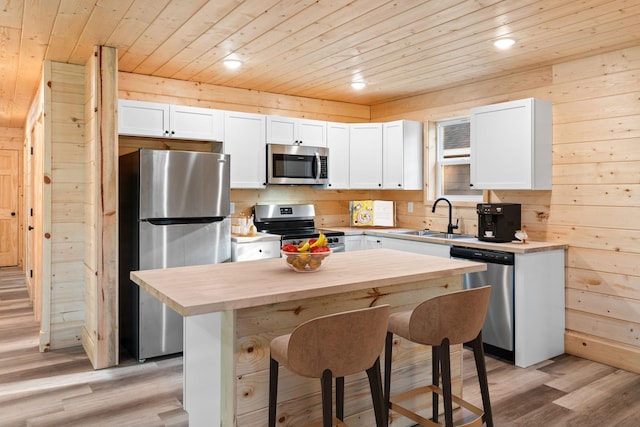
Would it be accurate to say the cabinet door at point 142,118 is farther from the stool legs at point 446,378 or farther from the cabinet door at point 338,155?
the stool legs at point 446,378

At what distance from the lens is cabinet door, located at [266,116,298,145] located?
481 cm

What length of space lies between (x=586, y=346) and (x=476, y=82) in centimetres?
254

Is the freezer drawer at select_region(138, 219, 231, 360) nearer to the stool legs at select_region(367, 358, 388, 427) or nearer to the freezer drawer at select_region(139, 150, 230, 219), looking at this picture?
the freezer drawer at select_region(139, 150, 230, 219)

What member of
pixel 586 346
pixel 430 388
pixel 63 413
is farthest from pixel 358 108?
pixel 63 413

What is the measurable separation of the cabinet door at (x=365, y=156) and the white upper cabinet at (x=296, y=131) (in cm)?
38

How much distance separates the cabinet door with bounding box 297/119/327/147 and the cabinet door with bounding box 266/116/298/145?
76 millimetres

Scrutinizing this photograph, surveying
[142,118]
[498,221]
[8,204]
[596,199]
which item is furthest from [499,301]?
[8,204]

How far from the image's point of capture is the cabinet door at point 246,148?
4582mm

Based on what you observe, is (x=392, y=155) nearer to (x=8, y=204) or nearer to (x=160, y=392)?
(x=160, y=392)

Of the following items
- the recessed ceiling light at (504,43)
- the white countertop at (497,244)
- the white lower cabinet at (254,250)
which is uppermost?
the recessed ceiling light at (504,43)

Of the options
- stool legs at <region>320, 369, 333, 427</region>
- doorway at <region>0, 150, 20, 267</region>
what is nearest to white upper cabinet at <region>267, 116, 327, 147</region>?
stool legs at <region>320, 369, 333, 427</region>

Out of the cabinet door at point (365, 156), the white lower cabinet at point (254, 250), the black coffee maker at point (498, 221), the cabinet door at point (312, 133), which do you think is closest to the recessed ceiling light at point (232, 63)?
the cabinet door at point (312, 133)

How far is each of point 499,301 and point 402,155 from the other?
6.42ft

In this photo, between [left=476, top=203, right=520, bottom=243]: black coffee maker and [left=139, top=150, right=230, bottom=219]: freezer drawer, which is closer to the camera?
[left=139, top=150, right=230, bottom=219]: freezer drawer
